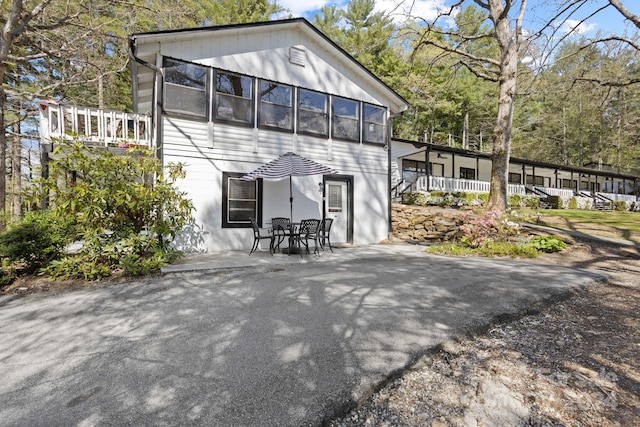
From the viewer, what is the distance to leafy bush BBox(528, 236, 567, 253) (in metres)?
7.64

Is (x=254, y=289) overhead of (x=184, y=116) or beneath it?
beneath

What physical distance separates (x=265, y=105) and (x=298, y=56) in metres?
2.06

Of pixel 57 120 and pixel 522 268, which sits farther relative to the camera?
pixel 57 120

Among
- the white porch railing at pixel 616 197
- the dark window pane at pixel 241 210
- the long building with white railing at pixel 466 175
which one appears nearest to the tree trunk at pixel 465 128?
the long building with white railing at pixel 466 175

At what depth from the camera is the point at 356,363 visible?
2494 mm

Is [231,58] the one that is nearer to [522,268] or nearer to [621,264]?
[522,268]

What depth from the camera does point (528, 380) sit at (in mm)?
2309

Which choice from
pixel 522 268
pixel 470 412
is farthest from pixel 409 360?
pixel 522 268

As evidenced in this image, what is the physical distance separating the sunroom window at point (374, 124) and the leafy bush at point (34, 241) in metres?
8.64

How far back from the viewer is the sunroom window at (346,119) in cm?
1005

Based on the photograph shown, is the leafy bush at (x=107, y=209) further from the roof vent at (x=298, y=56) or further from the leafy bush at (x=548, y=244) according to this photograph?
the leafy bush at (x=548, y=244)

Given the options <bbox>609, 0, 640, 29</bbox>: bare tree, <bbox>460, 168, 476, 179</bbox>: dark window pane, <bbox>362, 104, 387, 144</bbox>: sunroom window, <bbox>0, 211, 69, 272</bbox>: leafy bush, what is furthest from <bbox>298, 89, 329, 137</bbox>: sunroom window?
<bbox>460, 168, 476, 179</bbox>: dark window pane

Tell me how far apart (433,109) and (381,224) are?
20.4m

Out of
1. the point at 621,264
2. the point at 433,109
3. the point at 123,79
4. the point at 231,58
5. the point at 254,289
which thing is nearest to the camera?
the point at 254,289
